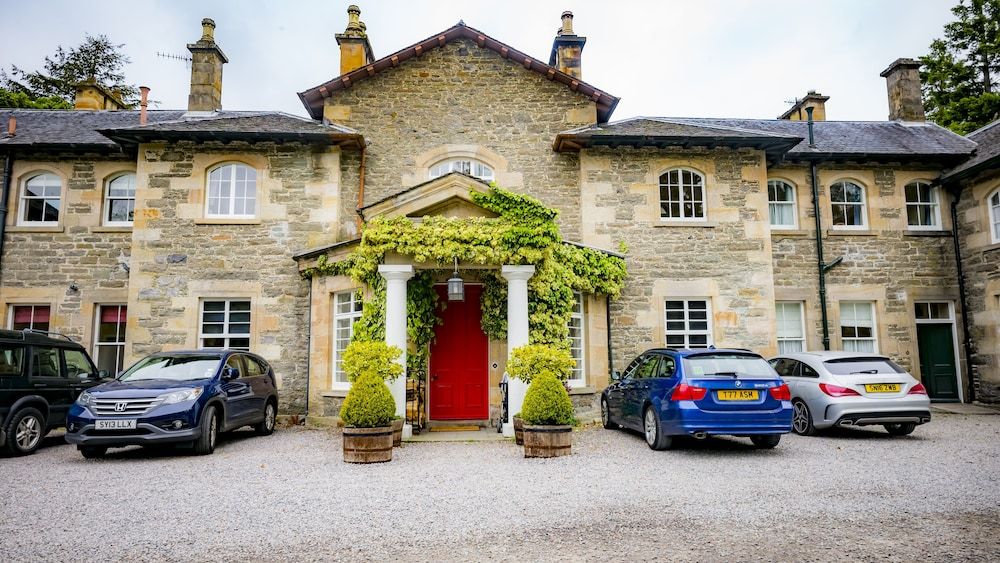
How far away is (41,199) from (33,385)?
7.17m

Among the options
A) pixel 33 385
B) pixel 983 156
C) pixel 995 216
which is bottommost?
pixel 33 385

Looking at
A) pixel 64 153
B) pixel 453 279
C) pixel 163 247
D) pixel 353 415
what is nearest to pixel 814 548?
pixel 353 415

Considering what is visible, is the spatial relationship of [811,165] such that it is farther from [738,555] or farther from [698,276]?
[738,555]

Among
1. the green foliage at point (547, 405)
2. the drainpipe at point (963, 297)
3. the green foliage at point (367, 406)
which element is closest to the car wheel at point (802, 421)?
the green foliage at point (547, 405)

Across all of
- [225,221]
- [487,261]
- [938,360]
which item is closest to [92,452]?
[225,221]

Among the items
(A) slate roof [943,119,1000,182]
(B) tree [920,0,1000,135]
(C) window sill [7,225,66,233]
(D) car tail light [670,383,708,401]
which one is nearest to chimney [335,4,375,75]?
(C) window sill [7,225,66,233]

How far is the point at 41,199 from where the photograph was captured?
48.1 feet

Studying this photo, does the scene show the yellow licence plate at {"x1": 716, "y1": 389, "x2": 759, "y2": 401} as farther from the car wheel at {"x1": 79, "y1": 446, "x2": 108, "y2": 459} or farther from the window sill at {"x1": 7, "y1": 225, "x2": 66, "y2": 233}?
the window sill at {"x1": 7, "y1": 225, "x2": 66, "y2": 233}

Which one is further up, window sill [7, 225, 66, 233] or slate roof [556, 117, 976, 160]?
slate roof [556, 117, 976, 160]

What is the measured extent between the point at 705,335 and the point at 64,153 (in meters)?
15.6

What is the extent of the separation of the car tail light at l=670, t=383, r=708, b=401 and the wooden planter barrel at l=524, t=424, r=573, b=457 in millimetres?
1627

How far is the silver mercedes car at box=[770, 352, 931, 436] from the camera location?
9.96m

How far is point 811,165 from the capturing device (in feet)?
51.2

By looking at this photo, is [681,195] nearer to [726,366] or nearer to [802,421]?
[802,421]
